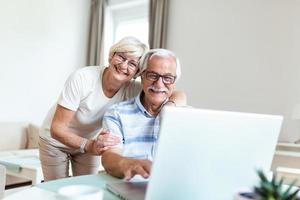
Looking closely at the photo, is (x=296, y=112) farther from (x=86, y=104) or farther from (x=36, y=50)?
(x=36, y=50)

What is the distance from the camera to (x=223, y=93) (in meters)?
3.28

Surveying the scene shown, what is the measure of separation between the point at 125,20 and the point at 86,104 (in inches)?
118

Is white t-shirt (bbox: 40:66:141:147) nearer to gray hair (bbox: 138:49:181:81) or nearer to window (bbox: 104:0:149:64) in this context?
gray hair (bbox: 138:49:181:81)

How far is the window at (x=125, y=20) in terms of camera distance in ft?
13.8

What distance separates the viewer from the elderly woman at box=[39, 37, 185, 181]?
4.90ft

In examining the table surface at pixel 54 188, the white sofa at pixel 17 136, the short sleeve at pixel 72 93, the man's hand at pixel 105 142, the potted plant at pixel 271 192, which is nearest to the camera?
the potted plant at pixel 271 192

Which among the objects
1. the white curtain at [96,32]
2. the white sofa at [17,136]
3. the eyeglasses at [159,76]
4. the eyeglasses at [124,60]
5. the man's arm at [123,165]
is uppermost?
the white curtain at [96,32]

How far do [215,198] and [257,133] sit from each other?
19 centimetres

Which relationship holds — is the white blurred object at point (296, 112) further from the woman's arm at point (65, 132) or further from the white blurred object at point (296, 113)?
the woman's arm at point (65, 132)

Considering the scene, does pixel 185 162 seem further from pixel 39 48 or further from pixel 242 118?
pixel 39 48

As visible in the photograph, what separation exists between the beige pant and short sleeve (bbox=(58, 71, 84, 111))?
1.20 ft

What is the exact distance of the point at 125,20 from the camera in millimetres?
4465

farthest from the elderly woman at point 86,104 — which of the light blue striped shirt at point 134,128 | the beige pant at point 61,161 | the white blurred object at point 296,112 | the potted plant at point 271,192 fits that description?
the white blurred object at point 296,112

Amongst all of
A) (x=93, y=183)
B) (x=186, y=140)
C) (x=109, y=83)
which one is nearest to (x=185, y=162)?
(x=186, y=140)
